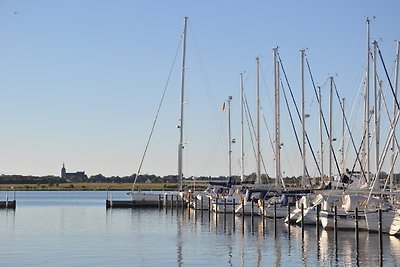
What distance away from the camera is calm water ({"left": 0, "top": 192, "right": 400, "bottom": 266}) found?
45125mm

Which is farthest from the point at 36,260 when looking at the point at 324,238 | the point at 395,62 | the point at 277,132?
the point at 277,132

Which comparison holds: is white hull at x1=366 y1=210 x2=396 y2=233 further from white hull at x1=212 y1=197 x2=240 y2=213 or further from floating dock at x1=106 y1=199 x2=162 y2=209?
floating dock at x1=106 y1=199 x2=162 y2=209

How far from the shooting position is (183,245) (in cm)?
5403

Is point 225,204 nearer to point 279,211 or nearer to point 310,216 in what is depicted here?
point 279,211

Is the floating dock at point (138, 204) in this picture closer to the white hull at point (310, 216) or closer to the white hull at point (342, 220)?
the white hull at point (310, 216)

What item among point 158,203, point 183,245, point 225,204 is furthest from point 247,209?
point 183,245

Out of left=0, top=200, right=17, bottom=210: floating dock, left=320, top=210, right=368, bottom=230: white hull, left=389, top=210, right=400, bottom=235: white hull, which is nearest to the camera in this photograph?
left=389, top=210, right=400, bottom=235: white hull

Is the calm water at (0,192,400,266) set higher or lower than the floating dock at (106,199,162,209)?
lower

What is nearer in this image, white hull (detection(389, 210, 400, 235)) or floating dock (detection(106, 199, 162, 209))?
white hull (detection(389, 210, 400, 235))

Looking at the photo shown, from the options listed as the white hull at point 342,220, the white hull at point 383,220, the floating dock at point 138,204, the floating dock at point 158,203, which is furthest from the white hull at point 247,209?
the white hull at point 383,220

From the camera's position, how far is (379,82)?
7012 centimetres

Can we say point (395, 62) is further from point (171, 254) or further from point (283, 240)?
point (171, 254)

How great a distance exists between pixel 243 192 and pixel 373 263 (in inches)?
1871

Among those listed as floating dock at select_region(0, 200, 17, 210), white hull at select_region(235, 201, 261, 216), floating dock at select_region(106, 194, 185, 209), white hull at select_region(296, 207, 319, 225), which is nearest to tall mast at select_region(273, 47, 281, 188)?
white hull at select_region(235, 201, 261, 216)
